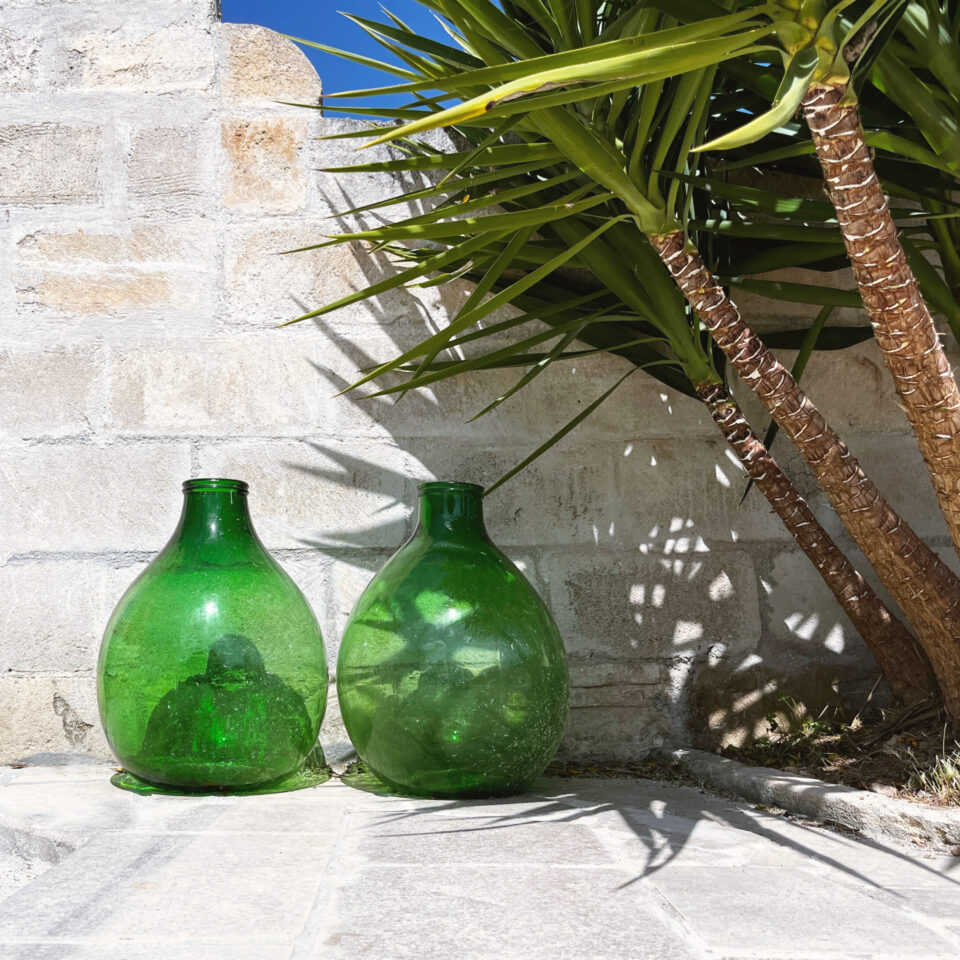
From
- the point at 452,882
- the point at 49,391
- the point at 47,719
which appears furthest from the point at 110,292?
the point at 452,882

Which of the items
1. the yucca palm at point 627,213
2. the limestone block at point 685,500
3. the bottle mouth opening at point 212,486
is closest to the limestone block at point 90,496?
the bottle mouth opening at point 212,486

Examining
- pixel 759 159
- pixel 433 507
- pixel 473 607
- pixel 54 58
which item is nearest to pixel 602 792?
pixel 473 607

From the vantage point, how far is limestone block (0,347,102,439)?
1467 millimetres

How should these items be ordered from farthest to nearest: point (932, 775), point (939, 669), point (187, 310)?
point (187, 310) < point (939, 669) < point (932, 775)

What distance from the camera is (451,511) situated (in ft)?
4.17

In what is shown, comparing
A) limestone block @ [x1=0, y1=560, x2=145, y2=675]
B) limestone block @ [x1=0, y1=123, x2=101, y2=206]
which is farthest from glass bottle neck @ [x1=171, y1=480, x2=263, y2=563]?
limestone block @ [x1=0, y1=123, x2=101, y2=206]

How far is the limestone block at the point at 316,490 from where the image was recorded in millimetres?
1479

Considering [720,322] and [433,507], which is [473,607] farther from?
[720,322]

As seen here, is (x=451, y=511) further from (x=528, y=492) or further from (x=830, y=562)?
(x=830, y=562)

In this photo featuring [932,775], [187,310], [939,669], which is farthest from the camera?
[187,310]

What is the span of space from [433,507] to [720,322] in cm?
45

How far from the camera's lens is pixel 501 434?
1521 millimetres

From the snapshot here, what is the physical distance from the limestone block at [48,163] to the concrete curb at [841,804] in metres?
1.34

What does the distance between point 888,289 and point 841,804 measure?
1.88ft
